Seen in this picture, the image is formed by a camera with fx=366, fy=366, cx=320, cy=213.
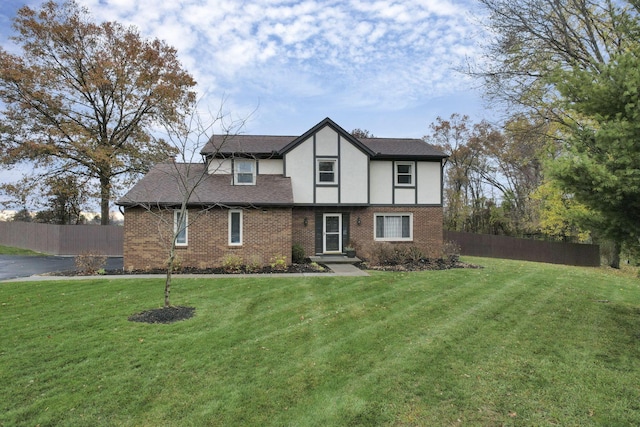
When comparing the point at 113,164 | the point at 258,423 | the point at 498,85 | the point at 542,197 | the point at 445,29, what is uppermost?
the point at 445,29

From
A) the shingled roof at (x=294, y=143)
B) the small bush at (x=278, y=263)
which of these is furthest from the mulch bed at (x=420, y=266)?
the shingled roof at (x=294, y=143)

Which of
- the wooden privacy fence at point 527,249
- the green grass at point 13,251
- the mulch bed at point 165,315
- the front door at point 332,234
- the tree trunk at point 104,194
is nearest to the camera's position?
the mulch bed at point 165,315

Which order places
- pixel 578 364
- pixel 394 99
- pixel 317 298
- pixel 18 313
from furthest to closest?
pixel 394 99 < pixel 317 298 < pixel 18 313 < pixel 578 364

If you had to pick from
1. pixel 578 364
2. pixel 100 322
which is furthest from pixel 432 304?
pixel 100 322

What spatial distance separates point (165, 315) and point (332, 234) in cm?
1115

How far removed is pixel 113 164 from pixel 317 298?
21.5 meters

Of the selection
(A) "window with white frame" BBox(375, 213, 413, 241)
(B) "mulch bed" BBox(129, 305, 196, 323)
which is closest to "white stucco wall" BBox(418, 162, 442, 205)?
(A) "window with white frame" BBox(375, 213, 413, 241)

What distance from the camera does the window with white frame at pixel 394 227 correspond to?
18391mm

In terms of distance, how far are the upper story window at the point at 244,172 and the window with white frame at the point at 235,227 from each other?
2117 mm

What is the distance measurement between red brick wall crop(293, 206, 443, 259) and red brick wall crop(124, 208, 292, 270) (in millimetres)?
2323

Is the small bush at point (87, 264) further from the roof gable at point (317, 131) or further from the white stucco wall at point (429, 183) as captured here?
the white stucco wall at point (429, 183)

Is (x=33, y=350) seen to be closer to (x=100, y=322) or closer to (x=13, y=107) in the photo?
(x=100, y=322)

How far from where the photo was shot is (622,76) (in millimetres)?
5797

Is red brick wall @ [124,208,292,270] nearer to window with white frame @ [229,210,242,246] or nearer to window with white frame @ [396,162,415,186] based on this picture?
window with white frame @ [229,210,242,246]
